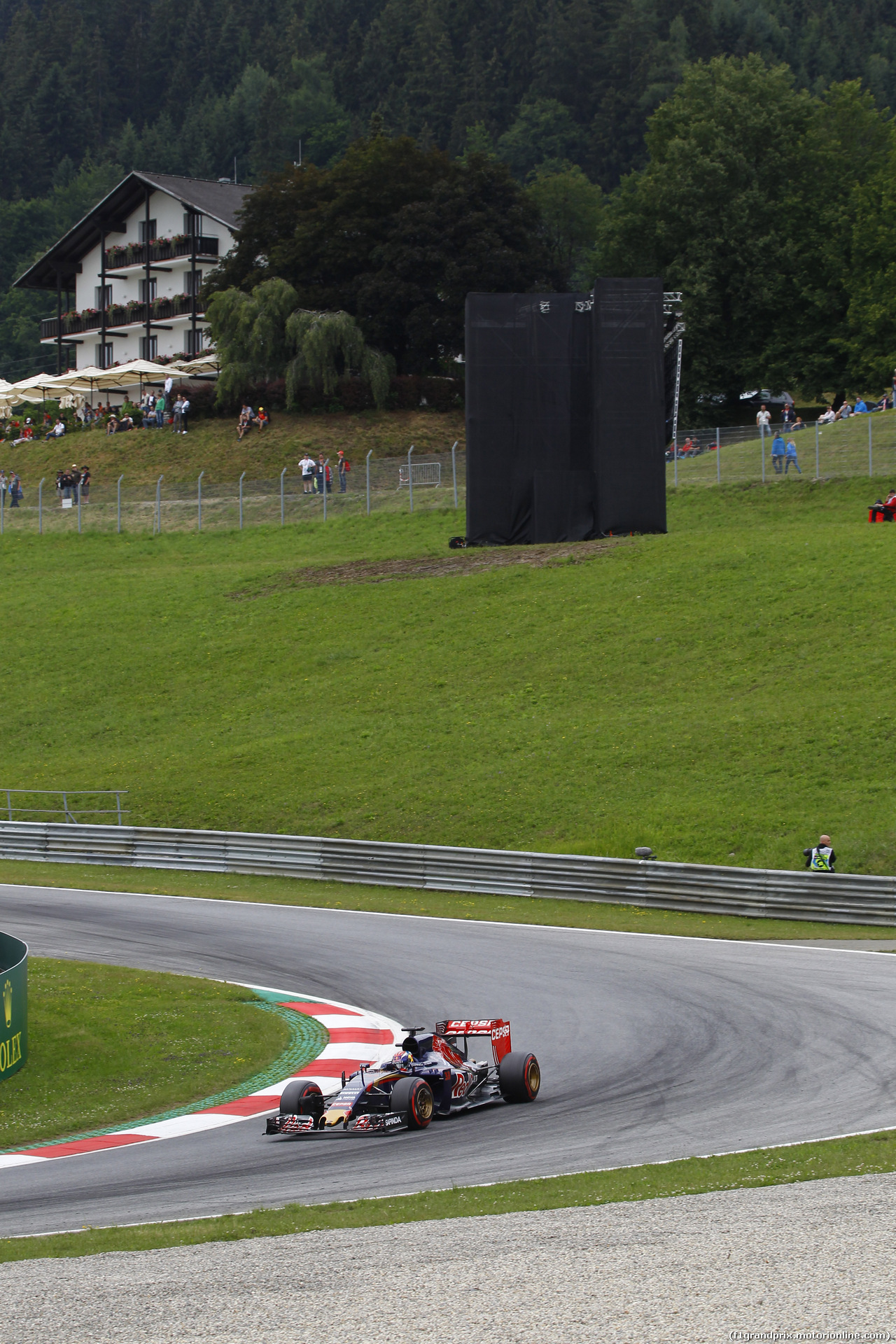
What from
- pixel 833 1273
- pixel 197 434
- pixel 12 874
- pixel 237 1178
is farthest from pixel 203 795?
pixel 197 434

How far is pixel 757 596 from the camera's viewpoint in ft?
118

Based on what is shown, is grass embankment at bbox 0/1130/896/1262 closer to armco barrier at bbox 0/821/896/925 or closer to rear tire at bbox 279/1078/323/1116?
rear tire at bbox 279/1078/323/1116

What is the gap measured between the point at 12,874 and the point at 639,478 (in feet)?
72.3

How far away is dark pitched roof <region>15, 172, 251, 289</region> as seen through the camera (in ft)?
296

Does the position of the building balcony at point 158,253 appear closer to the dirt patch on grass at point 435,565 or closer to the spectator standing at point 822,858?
the dirt patch on grass at point 435,565

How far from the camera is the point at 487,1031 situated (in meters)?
12.7

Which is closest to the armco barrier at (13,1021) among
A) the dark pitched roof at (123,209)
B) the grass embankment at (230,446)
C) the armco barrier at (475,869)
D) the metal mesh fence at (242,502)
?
A: the armco barrier at (475,869)

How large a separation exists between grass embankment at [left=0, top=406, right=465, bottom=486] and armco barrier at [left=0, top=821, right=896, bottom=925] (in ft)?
120

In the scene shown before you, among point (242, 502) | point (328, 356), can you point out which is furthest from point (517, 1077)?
point (328, 356)

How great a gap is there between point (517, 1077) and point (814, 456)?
40.2 m

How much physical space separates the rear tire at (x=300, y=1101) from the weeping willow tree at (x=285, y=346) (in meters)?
59.4

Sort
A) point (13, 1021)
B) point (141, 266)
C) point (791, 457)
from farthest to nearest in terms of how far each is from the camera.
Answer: point (141, 266) → point (791, 457) → point (13, 1021)

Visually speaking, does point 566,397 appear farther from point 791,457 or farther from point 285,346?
point 285,346

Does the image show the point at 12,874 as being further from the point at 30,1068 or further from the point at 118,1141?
the point at 118,1141
